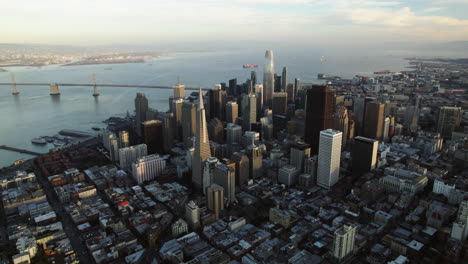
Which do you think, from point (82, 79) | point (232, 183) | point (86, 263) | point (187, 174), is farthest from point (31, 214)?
point (82, 79)

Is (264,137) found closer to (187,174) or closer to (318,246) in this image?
(187,174)

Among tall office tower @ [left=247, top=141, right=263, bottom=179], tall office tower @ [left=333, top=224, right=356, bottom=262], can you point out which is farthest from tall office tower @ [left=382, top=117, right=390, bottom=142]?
tall office tower @ [left=333, top=224, right=356, bottom=262]

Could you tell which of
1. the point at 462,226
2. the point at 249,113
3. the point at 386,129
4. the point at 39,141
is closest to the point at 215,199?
the point at 462,226

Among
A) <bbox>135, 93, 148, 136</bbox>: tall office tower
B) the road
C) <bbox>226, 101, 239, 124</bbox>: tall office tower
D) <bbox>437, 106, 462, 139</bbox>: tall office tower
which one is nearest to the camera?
the road

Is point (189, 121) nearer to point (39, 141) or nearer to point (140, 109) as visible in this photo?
point (140, 109)

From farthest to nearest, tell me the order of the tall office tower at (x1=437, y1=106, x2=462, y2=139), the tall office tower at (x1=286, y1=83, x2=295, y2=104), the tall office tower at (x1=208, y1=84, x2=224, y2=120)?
the tall office tower at (x1=286, y1=83, x2=295, y2=104)
the tall office tower at (x1=208, y1=84, x2=224, y2=120)
the tall office tower at (x1=437, y1=106, x2=462, y2=139)

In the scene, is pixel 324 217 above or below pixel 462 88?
below

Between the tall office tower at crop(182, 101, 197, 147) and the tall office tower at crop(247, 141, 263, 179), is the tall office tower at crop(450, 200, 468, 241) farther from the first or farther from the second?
the tall office tower at crop(182, 101, 197, 147)
